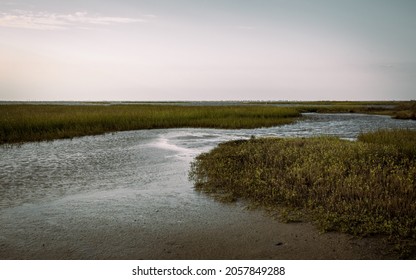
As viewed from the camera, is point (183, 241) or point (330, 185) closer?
point (183, 241)

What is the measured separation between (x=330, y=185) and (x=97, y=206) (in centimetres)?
552

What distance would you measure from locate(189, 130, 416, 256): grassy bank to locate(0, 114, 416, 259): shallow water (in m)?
0.89

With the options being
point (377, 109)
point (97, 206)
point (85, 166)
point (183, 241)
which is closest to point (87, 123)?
point (85, 166)

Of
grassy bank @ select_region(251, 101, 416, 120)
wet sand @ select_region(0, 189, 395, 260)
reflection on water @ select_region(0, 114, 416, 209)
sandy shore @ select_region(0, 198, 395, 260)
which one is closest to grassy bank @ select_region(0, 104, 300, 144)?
reflection on water @ select_region(0, 114, 416, 209)

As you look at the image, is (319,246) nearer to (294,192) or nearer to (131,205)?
(294,192)

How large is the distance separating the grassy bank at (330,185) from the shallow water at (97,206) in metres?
0.89

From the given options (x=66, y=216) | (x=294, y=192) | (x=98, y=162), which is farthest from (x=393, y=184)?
(x=98, y=162)

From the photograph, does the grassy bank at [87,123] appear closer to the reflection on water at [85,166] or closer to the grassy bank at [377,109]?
the reflection on water at [85,166]

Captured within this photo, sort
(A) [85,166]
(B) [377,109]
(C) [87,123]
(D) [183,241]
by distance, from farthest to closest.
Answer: (B) [377,109]
(C) [87,123]
(A) [85,166]
(D) [183,241]

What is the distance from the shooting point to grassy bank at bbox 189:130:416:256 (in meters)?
5.99

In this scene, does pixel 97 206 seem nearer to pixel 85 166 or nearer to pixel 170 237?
pixel 170 237

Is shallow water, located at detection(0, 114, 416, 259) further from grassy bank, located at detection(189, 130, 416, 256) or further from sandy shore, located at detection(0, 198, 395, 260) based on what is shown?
grassy bank, located at detection(189, 130, 416, 256)

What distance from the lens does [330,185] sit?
7863 millimetres

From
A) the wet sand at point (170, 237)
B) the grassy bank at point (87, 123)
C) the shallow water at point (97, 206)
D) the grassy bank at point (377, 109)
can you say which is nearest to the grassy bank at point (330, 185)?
the wet sand at point (170, 237)
